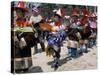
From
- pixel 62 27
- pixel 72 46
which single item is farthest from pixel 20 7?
pixel 72 46

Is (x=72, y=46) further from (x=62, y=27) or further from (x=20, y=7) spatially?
(x=20, y=7)

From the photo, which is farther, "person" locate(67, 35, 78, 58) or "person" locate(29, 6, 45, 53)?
"person" locate(67, 35, 78, 58)

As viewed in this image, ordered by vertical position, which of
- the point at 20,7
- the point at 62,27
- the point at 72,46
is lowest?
the point at 72,46

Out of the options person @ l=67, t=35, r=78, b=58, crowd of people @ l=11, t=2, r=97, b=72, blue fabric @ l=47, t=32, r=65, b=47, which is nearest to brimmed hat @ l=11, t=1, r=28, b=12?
crowd of people @ l=11, t=2, r=97, b=72

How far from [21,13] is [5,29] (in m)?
0.18

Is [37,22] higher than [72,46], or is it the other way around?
[37,22]

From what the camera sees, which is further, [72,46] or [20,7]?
[72,46]

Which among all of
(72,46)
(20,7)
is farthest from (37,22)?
(72,46)

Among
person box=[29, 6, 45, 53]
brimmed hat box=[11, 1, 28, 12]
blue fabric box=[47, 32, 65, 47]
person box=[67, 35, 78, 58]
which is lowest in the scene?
person box=[67, 35, 78, 58]

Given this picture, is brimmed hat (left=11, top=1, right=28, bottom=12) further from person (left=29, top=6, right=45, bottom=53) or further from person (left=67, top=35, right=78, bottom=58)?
person (left=67, top=35, right=78, bottom=58)

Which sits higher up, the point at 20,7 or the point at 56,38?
the point at 20,7

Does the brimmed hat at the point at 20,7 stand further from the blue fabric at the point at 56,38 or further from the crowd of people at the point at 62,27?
the blue fabric at the point at 56,38

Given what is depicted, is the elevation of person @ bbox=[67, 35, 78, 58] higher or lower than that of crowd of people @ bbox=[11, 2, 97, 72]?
lower

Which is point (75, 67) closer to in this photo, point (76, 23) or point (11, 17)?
point (76, 23)
